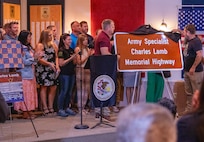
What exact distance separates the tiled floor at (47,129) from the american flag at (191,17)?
11.3ft

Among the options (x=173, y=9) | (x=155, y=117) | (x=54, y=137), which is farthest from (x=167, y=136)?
(x=173, y=9)

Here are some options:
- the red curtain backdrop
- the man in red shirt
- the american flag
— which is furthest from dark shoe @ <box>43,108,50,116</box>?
the american flag

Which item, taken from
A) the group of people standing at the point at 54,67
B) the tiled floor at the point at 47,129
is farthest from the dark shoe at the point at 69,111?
the tiled floor at the point at 47,129

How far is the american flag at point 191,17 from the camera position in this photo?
32.3 feet

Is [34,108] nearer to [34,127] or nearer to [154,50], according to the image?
[34,127]

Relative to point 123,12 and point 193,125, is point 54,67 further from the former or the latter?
point 193,125

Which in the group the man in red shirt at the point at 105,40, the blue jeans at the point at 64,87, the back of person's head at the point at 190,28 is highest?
the back of person's head at the point at 190,28

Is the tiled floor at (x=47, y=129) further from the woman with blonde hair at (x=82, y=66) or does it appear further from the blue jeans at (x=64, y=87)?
the woman with blonde hair at (x=82, y=66)

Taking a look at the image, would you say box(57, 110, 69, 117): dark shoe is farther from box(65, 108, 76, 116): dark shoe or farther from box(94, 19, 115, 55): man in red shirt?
box(94, 19, 115, 55): man in red shirt

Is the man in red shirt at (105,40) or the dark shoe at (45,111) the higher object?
the man in red shirt at (105,40)

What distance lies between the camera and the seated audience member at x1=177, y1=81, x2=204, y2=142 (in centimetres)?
214

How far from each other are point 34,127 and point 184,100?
300cm

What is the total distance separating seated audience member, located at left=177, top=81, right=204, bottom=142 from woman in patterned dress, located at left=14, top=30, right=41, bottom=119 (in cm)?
472

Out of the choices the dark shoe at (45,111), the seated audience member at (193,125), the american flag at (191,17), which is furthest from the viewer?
the american flag at (191,17)
